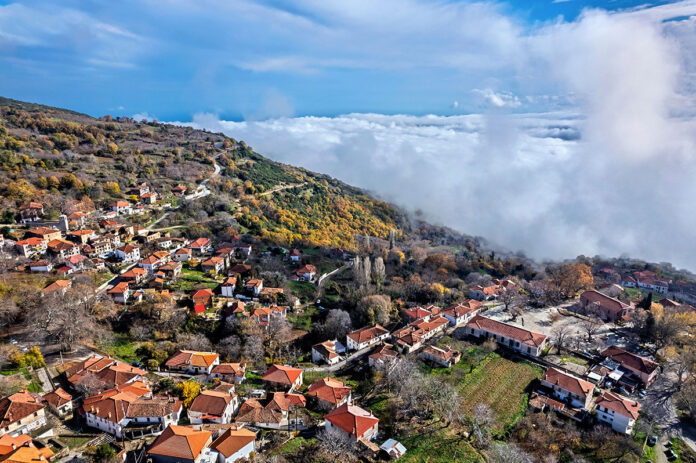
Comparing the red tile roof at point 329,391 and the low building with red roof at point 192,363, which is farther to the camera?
the low building with red roof at point 192,363

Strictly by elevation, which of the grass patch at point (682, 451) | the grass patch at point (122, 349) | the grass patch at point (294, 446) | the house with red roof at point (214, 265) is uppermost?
the house with red roof at point (214, 265)

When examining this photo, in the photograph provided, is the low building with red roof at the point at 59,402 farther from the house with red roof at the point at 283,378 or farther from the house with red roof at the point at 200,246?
the house with red roof at the point at 200,246

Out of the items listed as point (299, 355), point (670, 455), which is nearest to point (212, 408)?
point (299, 355)

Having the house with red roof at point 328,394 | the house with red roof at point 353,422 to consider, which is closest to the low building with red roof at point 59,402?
the house with red roof at point 328,394

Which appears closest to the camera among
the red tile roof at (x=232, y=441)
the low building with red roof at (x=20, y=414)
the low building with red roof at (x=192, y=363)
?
the low building with red roof at (x=20, y=414)

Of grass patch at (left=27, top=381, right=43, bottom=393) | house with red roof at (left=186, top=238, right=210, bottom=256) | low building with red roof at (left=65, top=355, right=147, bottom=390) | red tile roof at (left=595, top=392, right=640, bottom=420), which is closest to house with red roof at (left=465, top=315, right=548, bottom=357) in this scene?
red tile roof at (left=595, top=392, right=640, bottom=420)

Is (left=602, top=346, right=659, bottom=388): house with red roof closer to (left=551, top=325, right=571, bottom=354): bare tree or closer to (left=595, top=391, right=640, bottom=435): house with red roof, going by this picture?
(left=551, top=325, right=571, bottom=354): bare tree
